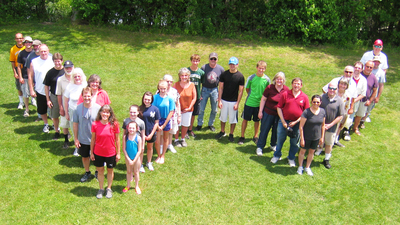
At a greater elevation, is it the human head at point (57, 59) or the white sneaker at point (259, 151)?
the human head at point (57, 59)

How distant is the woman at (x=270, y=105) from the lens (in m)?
6.79

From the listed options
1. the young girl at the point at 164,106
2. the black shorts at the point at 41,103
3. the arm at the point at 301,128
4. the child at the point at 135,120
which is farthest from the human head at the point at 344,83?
the black shorts at the point at 41,103

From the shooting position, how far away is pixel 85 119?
5.55 meters

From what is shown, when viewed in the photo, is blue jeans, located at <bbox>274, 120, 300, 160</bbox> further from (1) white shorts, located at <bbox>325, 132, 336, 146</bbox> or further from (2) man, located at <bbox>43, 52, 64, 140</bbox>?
(2) man, located at <bbox>43, 52, 64, 140</bbox>

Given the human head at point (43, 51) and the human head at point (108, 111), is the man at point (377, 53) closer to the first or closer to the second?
the human head at point (108, 111)

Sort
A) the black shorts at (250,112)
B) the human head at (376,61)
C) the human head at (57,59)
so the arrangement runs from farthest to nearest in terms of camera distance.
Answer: the human head at (376,61)
the black shorts at (250,112)
the human head at (57,59)

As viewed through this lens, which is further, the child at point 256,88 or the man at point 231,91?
the man at point 231,91

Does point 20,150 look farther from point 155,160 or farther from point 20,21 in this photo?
point 20,21

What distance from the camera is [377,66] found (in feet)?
26.8

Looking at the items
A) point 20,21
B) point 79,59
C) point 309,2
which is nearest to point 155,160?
point 79,59

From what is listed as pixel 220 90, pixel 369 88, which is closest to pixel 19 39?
pixel 220 90

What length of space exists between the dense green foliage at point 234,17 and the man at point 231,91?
26.6 feet

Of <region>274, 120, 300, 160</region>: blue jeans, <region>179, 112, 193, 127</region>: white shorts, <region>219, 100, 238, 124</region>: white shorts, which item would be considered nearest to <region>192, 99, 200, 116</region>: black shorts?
<region>179, 112, 193, 127</region>: white shorts

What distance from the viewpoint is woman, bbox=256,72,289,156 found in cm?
679
